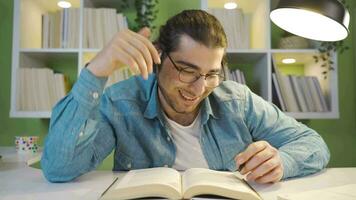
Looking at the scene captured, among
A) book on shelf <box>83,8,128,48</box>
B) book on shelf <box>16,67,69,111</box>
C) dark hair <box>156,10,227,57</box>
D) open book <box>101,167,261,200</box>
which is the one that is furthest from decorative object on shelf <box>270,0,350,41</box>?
book on shelf <box>16,67,69,111</box>

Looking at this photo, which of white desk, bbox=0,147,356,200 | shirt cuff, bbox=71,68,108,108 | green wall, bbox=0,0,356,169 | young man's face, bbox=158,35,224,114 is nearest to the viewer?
white desk, bbox=0,147,356,200

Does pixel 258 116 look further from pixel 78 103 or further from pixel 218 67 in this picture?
pixel 78 103

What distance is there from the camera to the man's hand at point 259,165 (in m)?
0.86

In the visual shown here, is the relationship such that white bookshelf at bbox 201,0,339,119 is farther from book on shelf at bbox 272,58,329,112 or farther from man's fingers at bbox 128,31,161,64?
man's fingers at bbox 128,31,161,64

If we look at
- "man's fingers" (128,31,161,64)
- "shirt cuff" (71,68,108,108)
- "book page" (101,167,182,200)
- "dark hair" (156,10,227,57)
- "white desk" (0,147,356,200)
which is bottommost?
"white desk" (0,147,356,200)

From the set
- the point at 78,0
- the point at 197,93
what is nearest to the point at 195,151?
the point at 197,93

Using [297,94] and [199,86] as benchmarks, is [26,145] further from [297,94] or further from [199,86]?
[297,94]

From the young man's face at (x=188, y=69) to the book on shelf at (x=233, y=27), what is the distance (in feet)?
2.46

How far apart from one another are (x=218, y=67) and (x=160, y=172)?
0.49 meters

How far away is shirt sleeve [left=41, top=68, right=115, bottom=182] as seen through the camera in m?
0.91

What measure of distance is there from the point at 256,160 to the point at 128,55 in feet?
1.40

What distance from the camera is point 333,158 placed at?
2.21 m

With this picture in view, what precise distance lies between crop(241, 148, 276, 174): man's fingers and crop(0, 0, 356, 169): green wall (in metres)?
1.42

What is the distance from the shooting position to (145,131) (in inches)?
45.9
